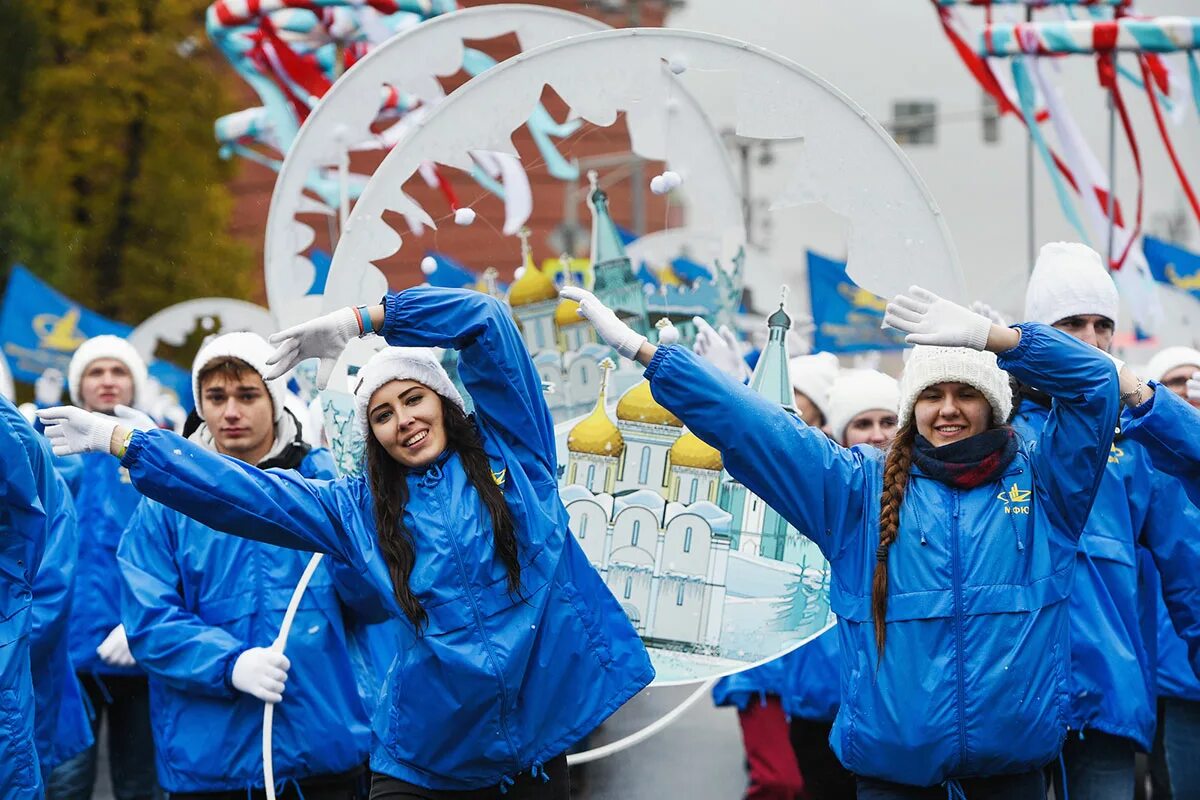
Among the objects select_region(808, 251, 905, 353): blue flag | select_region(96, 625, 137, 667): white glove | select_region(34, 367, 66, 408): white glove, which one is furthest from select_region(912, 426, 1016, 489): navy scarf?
select_region(34, 367, 66, 408): white glove

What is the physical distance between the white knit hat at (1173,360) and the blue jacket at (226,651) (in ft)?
11.8

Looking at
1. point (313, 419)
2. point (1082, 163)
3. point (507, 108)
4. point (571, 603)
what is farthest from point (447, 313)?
point (1082, 163)

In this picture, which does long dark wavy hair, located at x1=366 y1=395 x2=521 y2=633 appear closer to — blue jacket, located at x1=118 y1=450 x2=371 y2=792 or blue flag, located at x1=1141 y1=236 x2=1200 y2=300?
blue jacket, located at x1=118 y1=450 x2=371 y2=792

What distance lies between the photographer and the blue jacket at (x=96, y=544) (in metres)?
7.01

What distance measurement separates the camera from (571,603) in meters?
4.71

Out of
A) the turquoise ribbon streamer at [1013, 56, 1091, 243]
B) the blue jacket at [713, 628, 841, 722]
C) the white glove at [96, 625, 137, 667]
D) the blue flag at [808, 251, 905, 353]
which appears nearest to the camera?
the blue jacket at [713, 628, 841, 722]

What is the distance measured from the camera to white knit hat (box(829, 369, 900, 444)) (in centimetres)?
657

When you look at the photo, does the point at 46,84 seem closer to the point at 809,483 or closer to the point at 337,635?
the point at 337,635

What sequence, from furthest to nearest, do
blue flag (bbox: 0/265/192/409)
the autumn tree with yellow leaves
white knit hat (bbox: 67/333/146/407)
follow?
the autumn tree with yellow leaves < blue flag (bbox: 0/265/192/409) < white knit hat (bbox: 67/333/146/407)

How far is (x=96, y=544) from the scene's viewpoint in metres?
7.11

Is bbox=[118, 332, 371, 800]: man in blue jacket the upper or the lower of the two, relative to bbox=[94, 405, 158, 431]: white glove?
lower

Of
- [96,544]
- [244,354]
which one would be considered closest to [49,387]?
[96,544]

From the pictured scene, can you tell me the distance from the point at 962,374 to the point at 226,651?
2.31 meters

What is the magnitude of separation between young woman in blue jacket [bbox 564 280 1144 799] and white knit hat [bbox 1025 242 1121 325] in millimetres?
850
